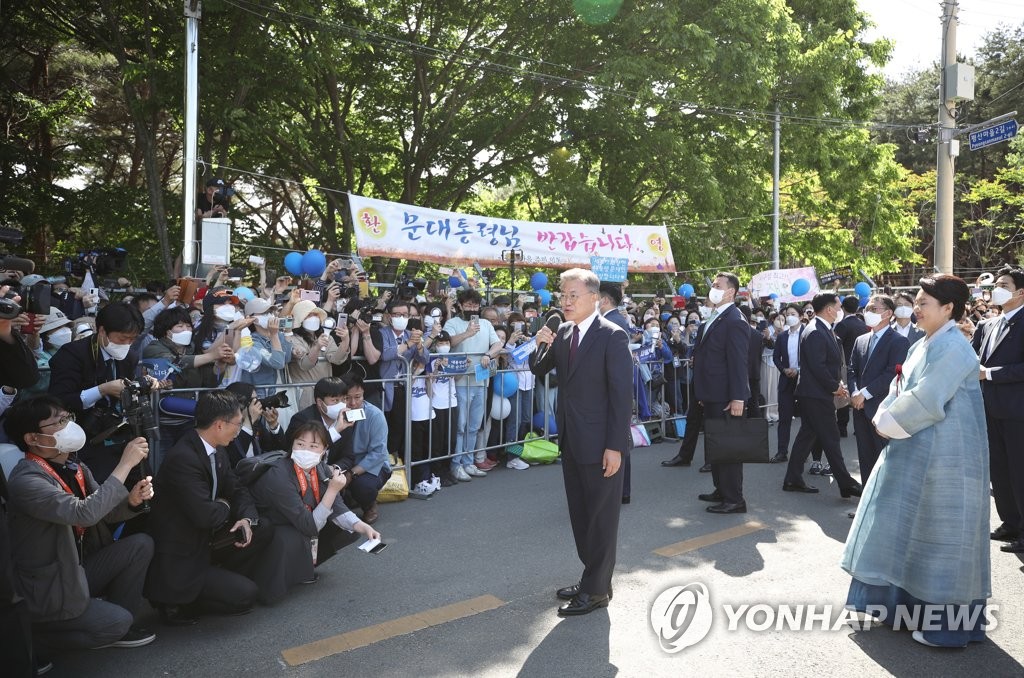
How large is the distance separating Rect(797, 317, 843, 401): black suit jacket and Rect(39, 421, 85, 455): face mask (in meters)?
6.14

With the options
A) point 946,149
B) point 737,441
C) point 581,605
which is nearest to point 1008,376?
point 737,441

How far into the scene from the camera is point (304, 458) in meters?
4.75

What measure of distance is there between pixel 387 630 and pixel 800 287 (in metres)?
14.1

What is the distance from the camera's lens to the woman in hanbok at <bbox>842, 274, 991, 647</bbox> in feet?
12.7

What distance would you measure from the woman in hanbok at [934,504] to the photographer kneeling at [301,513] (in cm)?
290

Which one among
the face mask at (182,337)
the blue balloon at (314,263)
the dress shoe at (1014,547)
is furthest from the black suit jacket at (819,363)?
the blue balloon at (314,263)

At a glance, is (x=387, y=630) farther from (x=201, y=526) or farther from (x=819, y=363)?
(x=819, y=363)

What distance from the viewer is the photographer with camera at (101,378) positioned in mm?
4809

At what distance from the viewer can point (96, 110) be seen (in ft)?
64.2

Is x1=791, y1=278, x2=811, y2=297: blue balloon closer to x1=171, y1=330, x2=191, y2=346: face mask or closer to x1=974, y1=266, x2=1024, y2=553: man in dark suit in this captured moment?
x1=974, y1=266, x2=1024, y2=553: man in dark suit

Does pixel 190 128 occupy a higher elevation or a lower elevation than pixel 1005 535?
higher

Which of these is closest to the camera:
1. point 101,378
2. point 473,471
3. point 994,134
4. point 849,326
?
point 101,378

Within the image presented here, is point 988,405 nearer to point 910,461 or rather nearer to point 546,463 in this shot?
point 910,461

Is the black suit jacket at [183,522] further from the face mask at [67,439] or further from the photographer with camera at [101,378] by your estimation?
the face mask at [67,439]
